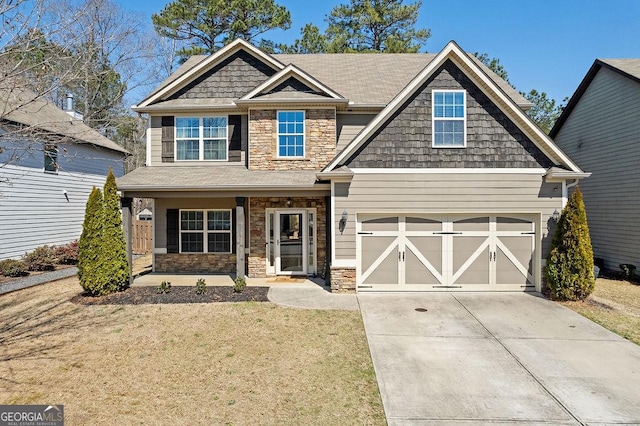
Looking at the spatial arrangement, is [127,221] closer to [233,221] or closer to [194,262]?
[194,262]

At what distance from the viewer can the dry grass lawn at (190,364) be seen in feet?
14.5

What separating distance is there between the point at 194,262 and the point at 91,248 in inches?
142

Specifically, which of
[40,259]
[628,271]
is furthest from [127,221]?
[628,271]

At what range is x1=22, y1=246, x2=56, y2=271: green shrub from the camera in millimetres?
12898

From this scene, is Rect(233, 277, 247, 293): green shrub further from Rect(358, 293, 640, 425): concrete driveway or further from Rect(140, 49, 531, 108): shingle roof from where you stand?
Rect(140, 49, 531, 108): shingle roof

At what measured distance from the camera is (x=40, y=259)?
1322 cm

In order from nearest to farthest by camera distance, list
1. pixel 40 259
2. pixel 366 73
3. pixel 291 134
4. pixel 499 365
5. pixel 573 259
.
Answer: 1. pixel 499 365
2. pixel 573 259
3. pixel 291 134
4. pixel 40 259
5. pixel 366 73

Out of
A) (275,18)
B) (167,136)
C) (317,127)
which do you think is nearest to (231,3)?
(275,18)

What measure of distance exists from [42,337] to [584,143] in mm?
19102

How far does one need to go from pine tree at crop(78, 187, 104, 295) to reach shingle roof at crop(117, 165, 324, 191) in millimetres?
1125

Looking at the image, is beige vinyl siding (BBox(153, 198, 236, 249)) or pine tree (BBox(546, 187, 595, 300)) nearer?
pine tree (BBox(546, 187, 595, 300))

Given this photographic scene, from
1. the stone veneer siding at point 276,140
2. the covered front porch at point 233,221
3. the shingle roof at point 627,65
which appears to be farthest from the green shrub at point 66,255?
the shingle roof at point 627,65

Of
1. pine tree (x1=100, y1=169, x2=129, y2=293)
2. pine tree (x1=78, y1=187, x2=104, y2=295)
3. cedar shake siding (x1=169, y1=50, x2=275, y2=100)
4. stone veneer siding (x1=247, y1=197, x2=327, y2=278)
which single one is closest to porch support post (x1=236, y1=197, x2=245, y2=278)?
stone veneer siding (x1=247, y1=197, x2=327, y2=278)

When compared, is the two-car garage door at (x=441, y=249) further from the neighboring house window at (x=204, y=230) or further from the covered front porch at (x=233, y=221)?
the neighboring house window at (x=204, y=230)
